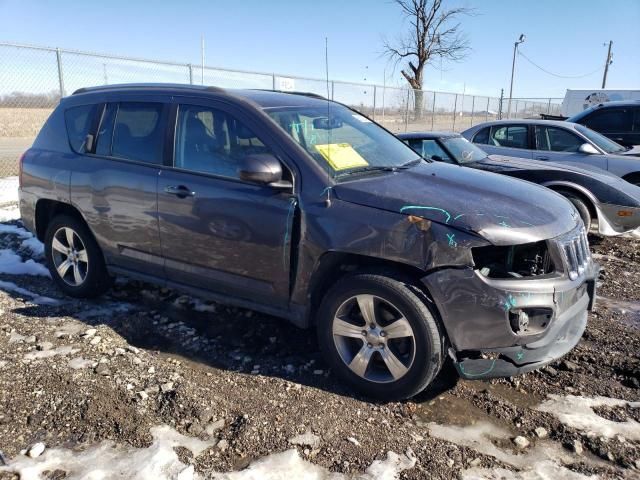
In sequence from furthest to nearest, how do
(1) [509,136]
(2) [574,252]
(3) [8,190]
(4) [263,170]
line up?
(3) [8,190]
(1) [509,136]
(4) [263,170]
(2) [574,252]

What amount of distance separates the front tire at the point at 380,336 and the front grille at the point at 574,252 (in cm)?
85

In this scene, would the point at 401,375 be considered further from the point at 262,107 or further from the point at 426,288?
the point at 262,107

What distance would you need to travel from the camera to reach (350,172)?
133 inches

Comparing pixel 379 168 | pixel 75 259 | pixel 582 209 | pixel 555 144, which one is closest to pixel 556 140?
pixel 555 144

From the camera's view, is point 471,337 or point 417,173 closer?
point 471,337

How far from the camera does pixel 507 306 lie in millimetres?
2762

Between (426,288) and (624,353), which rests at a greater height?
(426,288)

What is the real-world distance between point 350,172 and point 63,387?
221 centimetres

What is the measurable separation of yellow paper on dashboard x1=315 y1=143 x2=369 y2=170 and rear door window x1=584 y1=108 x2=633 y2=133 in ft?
26.1

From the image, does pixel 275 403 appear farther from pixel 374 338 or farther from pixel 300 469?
pixel 374 338

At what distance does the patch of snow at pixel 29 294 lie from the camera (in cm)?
457

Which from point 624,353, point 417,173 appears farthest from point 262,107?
point 624,353

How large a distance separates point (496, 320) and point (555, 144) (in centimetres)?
597

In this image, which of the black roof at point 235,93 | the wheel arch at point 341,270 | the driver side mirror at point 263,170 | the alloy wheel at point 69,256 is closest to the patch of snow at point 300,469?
the wheel arch at point 341,270
